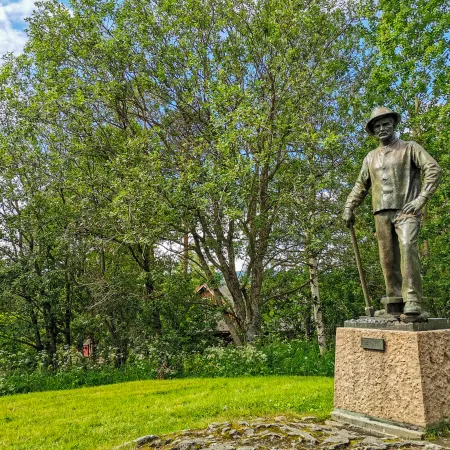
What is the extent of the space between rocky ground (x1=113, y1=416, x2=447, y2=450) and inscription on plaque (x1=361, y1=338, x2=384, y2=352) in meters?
0.85

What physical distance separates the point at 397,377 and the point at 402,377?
0.19 ft

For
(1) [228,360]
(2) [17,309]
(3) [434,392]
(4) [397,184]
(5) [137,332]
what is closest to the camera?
(3) [434,392]

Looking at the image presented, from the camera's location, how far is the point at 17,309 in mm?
13539

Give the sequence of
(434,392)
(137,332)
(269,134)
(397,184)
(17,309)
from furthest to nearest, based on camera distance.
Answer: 1. (17,309)
2. (137,332)
3. (269,134)
4. (397,184)
5. (434,392)

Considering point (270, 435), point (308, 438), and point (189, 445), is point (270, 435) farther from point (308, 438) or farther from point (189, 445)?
point (189, 445)

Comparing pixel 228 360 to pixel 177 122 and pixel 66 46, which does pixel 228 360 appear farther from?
pixel 66 46

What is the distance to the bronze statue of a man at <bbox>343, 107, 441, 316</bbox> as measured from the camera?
471 centimetres

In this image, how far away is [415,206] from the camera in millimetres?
4711

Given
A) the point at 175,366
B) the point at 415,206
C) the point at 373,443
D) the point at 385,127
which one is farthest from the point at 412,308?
the point at 175,366

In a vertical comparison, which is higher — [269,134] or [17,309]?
[269,134]

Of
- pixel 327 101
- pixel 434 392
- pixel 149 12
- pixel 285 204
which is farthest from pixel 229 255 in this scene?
pixel 434 392

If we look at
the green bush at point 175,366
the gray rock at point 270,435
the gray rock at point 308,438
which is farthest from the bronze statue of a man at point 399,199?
the green bush at point 175,366

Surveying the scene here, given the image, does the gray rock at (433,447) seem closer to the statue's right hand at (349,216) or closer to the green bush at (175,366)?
the statue's right hand at (349,216)

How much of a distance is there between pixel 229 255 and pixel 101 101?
18.0 ft
